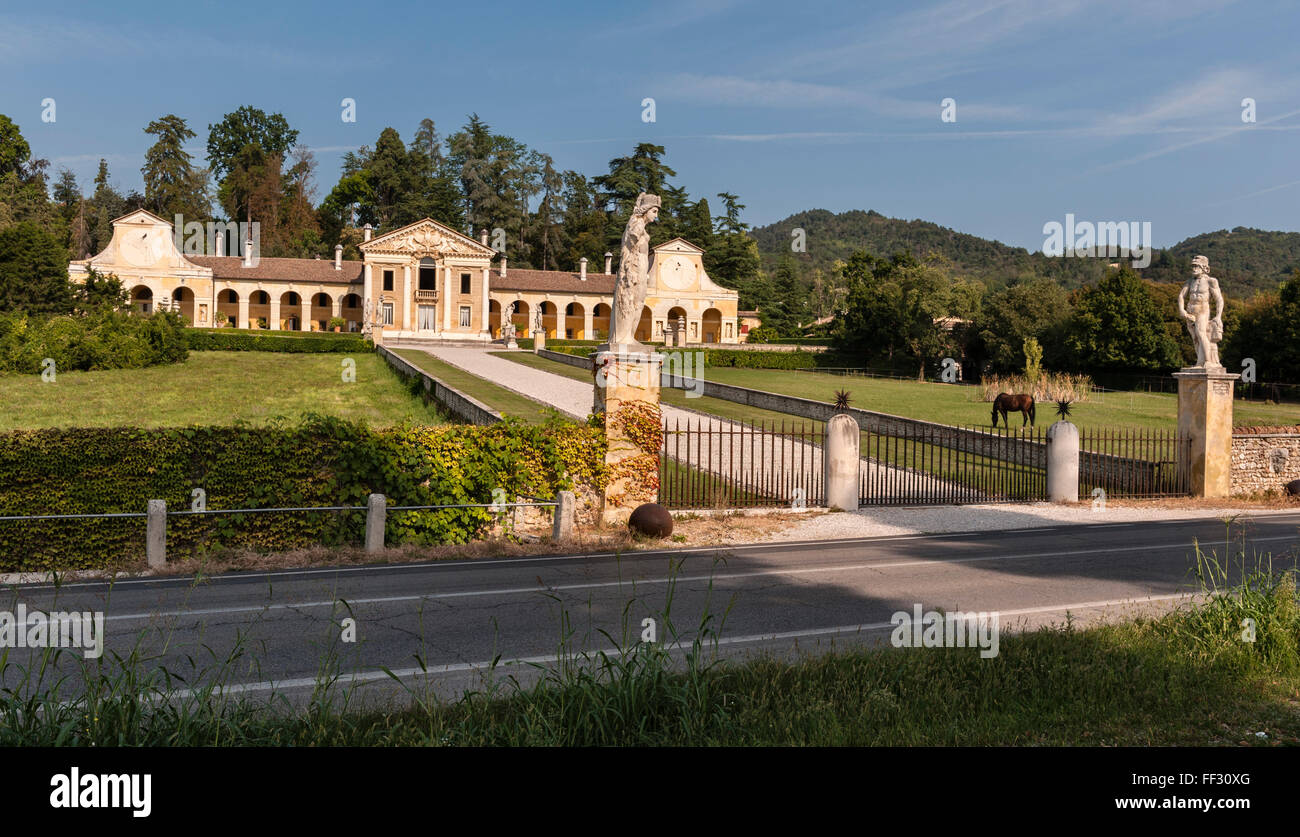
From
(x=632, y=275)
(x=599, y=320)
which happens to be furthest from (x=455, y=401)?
(x=599, y=320)

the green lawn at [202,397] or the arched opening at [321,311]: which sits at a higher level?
the arched opening at [321,311]

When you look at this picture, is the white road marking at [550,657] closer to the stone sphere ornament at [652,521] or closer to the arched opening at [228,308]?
the stone sphere ornament at [652,521]

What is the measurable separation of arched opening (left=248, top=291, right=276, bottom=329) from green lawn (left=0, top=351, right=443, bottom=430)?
36.7 m

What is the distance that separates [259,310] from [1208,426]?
80.7 m

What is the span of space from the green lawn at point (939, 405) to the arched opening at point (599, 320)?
1380 inches

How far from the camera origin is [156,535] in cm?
1071

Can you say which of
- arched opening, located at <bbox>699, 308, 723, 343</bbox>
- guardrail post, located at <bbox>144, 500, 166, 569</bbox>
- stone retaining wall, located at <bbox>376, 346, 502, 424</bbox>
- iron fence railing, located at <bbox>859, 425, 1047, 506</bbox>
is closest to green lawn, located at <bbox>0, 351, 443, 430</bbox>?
stone retaining wall, located at <bbox>376, 346, 502, 424</bbox>

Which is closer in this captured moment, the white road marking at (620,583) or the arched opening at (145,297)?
the white road marking at (620,583)

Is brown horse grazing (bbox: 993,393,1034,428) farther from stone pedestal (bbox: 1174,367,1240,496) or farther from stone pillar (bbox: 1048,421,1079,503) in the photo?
stone pillar (bbox: 1048,421,1079,503)

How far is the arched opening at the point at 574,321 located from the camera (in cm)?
8544

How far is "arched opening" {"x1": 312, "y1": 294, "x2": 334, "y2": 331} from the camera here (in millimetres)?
81125

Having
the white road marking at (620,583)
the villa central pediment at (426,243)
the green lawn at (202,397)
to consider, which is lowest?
the white road marking at (620,583)

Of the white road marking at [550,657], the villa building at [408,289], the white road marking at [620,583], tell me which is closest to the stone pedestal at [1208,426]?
the white road marking at [620,583]
